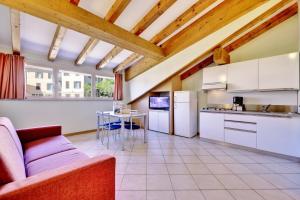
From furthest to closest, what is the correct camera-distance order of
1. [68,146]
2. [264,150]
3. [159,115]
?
[159,115] < [264,150] < [68,146]

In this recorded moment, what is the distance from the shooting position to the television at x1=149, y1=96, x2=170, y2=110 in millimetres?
4927

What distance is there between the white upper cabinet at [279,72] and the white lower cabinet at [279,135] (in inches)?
26.8

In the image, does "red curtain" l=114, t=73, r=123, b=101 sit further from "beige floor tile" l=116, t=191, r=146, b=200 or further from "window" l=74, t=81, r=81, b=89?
"beige floor tile" l=116, t=191, r=146, b=200

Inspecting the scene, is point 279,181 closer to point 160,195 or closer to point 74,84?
point 160,195

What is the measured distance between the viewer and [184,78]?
5.13 metres

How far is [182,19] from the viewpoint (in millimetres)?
3148

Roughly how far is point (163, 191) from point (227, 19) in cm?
322

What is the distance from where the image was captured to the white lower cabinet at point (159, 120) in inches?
192

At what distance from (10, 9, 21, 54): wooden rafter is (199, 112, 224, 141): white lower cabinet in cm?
432

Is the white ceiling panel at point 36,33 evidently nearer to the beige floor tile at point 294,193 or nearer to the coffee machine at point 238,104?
the coffee machine at point 238,104

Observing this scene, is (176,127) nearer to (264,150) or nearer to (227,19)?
(264,150)

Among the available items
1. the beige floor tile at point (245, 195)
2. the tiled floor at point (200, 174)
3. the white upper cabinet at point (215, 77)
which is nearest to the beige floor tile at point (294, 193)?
the tiled floor at point (200, 174)

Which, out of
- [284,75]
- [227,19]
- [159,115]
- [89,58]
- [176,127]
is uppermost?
[227,19]

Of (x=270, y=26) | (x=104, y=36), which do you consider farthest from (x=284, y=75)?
(x=104, y=36)
